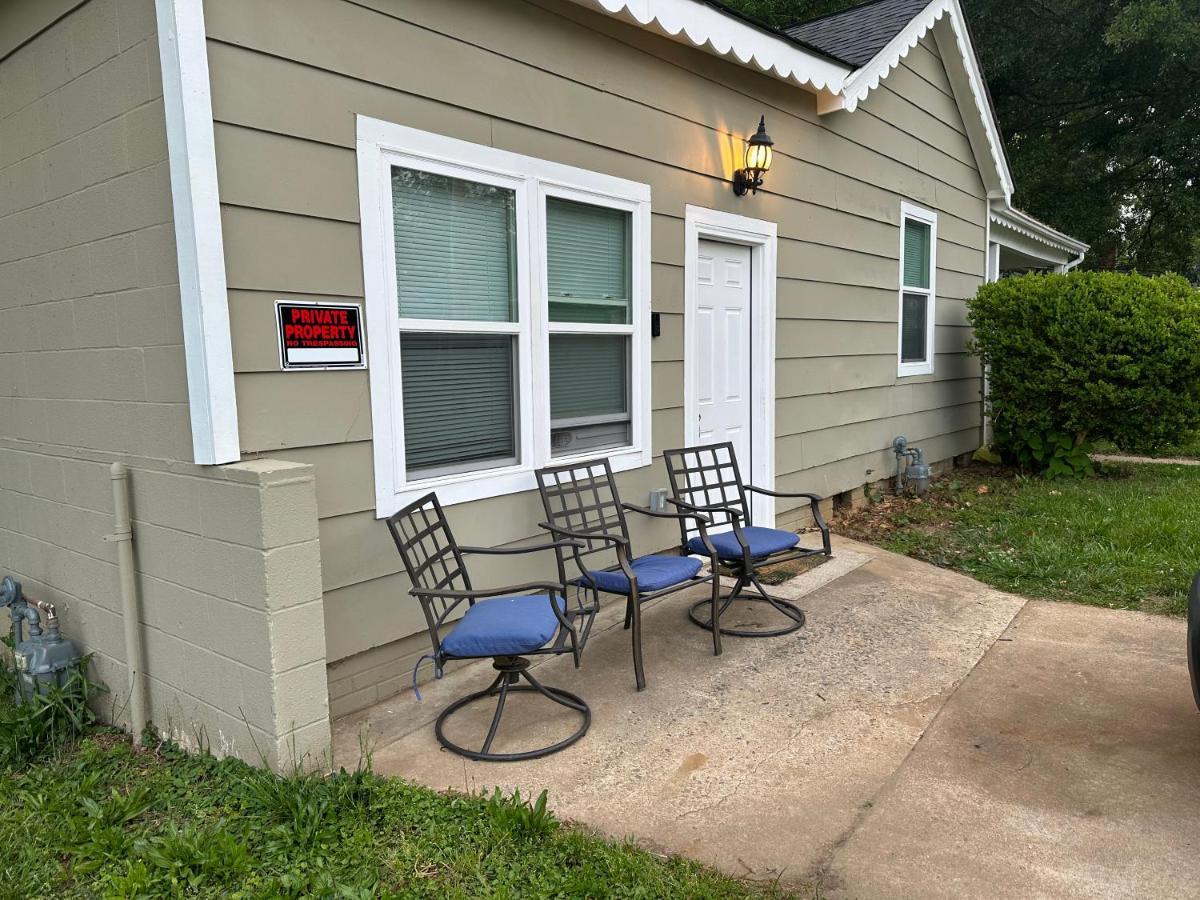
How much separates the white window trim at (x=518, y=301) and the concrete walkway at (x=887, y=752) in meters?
0.89

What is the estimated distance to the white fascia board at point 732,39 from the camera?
13.4 feet

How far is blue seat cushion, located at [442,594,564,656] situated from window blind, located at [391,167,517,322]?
1.31 m

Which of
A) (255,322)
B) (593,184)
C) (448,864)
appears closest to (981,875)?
(448,864)

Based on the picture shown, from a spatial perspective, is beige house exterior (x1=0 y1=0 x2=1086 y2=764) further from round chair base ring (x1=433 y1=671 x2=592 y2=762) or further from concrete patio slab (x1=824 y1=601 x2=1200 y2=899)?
concrete patio slab (x1=824 y1=601 x2=1200 y2=899)

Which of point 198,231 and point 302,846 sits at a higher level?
point 198,231

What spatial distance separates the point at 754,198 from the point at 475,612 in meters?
3.47

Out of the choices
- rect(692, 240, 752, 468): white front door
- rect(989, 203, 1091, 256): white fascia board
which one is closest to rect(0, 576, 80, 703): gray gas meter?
rect(692, 240, 752, 468): white front door

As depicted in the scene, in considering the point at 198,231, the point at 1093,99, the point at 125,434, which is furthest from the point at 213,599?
the point at 1093,99

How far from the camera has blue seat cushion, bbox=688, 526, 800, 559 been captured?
4.05 metres

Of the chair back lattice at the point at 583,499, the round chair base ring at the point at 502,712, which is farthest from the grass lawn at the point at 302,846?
the chair back lattice at the point at 583,499

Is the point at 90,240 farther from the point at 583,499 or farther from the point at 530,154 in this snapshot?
the point at 583,499

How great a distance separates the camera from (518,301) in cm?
388

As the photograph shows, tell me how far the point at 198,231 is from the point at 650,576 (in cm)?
215

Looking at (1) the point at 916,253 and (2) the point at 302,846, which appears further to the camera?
(1) the point at 916,253
